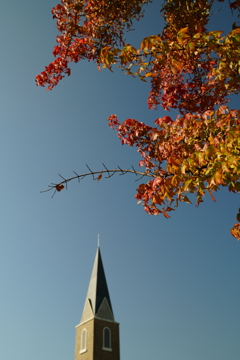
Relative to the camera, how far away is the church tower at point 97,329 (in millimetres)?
29798

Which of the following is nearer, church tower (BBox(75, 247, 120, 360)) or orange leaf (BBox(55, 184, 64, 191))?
orange leaf (BBox(55, 184, 64, 191))

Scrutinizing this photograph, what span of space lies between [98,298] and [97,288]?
1.22m

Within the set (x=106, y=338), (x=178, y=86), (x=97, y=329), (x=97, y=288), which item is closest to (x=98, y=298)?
(x=97, y=288)

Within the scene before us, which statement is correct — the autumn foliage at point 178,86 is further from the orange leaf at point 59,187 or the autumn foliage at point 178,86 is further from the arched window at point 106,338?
the arched window at point 106,338

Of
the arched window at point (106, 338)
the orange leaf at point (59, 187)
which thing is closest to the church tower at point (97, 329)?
the arched window at point (106, 338)

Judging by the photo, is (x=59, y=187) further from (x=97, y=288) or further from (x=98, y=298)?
(x=97, y=288)

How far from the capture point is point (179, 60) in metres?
3.58

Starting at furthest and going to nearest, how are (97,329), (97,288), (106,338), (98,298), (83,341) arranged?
(97,288), (98,298), (83,341), (106,338), (97,329)

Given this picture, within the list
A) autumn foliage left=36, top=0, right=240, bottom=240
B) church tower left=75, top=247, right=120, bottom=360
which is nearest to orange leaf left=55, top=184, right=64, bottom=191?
autumn foliage left=36, top=0, right=240, bottom=240

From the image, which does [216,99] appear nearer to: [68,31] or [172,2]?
[172,2]

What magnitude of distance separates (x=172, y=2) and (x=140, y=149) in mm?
2604

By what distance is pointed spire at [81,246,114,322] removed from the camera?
32.4 m

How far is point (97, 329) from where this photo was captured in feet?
101

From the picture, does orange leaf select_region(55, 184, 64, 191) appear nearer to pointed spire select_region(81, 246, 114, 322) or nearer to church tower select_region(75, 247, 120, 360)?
church tower select_region(75, 247, 120, 360)
